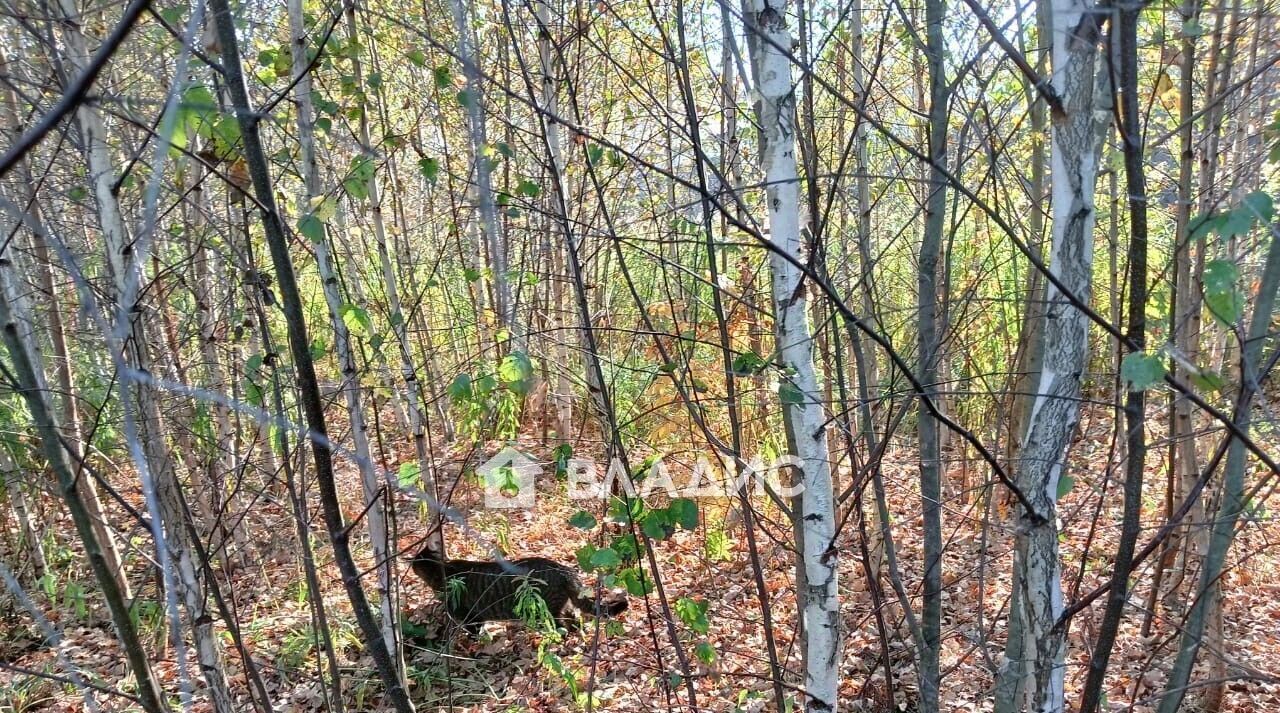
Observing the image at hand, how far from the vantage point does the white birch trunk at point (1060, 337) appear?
1496mm

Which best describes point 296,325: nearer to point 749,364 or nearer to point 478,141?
point 478,141

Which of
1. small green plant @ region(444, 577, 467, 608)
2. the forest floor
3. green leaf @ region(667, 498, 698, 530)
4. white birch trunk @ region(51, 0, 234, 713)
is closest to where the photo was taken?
green leaf @ region(667, 498, 698, 530)

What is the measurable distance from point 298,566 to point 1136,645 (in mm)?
5290

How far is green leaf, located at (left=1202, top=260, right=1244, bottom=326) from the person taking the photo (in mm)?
1075

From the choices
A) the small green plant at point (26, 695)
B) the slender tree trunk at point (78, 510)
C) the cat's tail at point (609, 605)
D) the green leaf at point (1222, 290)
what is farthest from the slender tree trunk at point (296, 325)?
the small green plant at point (26, 695)

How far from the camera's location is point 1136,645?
4.02 meters

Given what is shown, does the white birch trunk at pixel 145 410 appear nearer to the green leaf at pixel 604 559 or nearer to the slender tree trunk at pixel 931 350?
the green leaf at pixel 604 559

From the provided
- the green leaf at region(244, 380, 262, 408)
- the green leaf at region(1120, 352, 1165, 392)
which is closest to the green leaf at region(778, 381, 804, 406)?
the green leaf at region(1120, 352, 1165, 392)

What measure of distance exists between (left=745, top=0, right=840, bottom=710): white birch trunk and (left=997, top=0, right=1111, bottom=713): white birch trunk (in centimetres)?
54

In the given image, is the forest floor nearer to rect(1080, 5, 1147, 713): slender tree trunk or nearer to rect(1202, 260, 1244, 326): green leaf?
rect(1080, 5, 1147, 713): slender tree trunk

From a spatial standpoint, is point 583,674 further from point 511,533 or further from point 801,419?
point 801,419

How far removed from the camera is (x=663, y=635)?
4629 millimetres

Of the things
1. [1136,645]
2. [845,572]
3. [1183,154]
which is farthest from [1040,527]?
[845,572]

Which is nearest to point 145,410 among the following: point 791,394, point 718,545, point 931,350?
point 791,394
